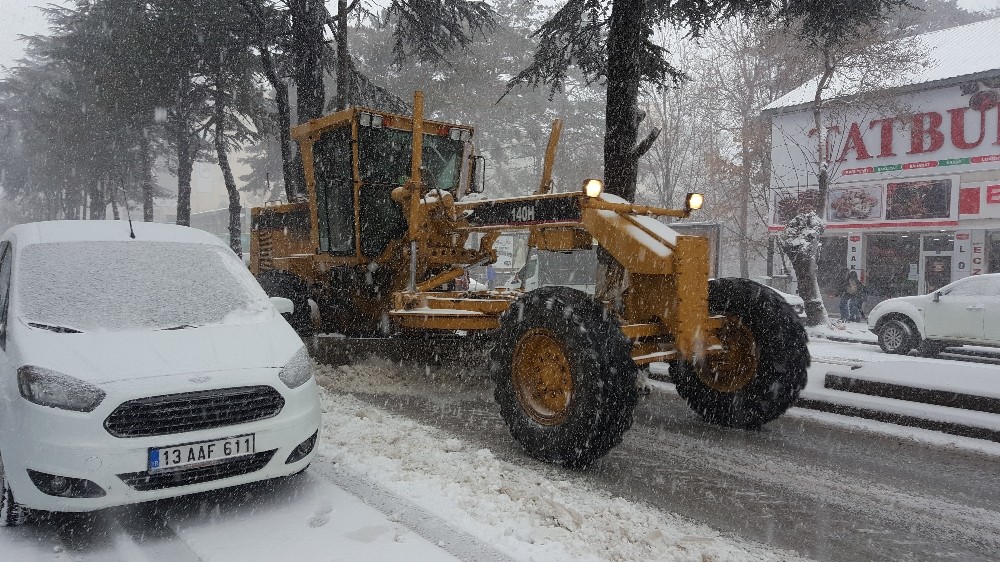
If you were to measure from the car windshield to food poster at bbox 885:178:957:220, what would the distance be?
23.1 metres

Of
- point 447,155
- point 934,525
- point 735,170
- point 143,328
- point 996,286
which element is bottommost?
point 934,525

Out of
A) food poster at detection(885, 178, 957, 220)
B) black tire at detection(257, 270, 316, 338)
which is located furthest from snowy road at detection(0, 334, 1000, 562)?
food poster at detection(885, 178, 957, 220)

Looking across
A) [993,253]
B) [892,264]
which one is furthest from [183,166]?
[993,253]

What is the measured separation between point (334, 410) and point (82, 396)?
9.85 feet

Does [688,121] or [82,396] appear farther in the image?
[688,121]

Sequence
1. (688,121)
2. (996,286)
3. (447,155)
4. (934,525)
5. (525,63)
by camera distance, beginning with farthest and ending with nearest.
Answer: (525,63)
(688,121)
(996,286)
(447,155)
(934,525)

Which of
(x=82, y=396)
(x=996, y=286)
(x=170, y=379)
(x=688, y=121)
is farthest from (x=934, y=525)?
(x=688, y=121)

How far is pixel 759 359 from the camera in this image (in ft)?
19.7

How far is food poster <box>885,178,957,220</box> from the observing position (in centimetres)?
2200

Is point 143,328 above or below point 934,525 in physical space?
above

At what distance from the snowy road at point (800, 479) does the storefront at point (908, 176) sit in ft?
50.4

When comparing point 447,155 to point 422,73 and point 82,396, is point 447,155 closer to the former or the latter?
point 82,396

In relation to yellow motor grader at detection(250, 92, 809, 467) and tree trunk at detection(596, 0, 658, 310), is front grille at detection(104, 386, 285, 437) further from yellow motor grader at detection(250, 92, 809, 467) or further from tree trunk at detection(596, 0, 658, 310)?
tree trunk at detection(596, 0, 658, 310)

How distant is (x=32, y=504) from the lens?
366 centimetres
